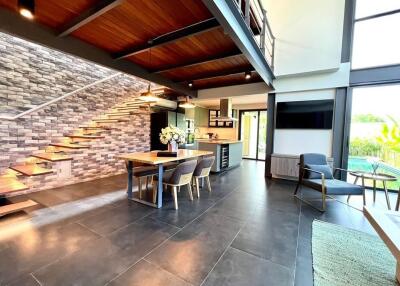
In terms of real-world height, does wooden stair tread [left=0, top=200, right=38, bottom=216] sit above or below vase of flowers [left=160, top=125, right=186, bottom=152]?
below

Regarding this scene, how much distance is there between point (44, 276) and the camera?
5.12ft

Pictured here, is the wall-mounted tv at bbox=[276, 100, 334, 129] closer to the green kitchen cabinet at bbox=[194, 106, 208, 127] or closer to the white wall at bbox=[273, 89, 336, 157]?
the white wall at bbox=[273, 89, 336, 157]

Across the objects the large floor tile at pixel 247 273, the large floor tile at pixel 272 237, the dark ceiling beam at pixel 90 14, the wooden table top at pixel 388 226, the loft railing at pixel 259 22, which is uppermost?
the loft railing at pixel 259 22

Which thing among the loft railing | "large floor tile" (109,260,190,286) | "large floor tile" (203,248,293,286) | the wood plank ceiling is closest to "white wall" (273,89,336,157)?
the loft railing

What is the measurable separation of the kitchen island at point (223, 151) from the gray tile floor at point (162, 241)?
2.04m

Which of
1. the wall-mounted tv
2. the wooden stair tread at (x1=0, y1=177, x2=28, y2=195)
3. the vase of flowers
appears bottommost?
the wooden stair tread at (x1=0, y1=177, x2=28, y2=195)

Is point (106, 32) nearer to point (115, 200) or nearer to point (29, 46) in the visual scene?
point (29, 46)

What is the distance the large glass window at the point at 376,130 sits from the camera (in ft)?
12.6

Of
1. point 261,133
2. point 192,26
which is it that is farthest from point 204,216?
point 261,133

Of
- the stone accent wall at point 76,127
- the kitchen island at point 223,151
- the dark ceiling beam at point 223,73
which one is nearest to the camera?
the stone accent wall at point 76,127

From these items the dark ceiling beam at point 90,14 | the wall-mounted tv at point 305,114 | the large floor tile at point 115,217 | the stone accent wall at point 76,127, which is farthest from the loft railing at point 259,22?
the stone accent wall at point 76,127

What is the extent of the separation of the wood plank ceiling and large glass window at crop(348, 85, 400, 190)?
2802 mm

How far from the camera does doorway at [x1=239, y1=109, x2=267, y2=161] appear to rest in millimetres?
8171

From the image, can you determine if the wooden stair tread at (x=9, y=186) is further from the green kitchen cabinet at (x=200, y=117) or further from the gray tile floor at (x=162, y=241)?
the green kitchen cabinet at (x=200, y=117)
